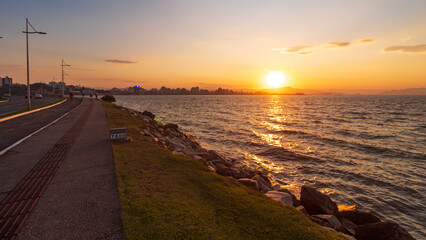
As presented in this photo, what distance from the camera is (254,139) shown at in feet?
84.1

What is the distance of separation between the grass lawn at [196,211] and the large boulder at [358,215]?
3.87 meters

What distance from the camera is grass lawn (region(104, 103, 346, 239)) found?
4645mm

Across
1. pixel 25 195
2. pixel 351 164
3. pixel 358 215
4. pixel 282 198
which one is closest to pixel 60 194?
pixel 25 195

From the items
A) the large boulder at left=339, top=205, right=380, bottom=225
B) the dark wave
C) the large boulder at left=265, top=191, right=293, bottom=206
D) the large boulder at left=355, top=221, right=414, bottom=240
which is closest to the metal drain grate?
the large boulder at left=265, top=191, right=293, bottom=206

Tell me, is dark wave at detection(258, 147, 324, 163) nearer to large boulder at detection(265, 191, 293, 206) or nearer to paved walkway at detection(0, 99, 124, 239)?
large boulder at detection(265, 191, 293, 206)

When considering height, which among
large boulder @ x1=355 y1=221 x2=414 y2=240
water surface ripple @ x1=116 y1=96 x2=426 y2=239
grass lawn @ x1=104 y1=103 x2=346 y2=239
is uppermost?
grass lawn @ x1=104 y1=103 x2=346 y2=239

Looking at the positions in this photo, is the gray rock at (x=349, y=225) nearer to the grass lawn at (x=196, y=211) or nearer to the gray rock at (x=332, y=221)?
the gray rock at (x=332, y=221)

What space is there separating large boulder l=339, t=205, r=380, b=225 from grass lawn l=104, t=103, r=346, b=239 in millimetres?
3869

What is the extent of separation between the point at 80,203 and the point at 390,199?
14566 millimetres

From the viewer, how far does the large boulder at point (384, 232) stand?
6.38 meters

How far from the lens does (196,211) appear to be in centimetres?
543

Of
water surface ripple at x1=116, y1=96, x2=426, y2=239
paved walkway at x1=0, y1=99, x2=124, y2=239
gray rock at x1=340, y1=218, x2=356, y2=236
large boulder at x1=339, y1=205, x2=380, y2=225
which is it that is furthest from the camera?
water surface ripple at x1=116, y1=96, x2=426, y2=239

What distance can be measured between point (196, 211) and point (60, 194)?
403cm

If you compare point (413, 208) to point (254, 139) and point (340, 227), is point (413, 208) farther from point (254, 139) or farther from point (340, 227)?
point (254, 139)
